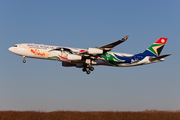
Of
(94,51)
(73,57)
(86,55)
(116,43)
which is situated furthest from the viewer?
(86,55)

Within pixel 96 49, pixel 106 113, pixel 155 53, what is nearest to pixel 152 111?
pixel 106 113

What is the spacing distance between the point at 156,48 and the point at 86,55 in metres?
14.6

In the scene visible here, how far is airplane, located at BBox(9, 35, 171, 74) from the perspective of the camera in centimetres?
3728

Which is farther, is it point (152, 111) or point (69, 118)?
point (152, 111)

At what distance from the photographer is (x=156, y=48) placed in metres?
44.9

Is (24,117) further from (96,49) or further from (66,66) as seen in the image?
(66,66)

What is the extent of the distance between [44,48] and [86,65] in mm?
7983

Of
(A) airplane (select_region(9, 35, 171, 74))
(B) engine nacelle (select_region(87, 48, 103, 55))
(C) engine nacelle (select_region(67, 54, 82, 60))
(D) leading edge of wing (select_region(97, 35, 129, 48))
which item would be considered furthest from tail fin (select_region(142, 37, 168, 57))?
(C) engine nacelle (select_region(67, 54, 82, 60))

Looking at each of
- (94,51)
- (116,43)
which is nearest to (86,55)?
(94,51)

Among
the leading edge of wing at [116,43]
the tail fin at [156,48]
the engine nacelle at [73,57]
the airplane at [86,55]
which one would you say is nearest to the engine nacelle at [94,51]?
the airplane at [86,55]

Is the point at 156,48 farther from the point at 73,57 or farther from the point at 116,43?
the point at 73,57

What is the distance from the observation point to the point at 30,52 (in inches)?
1478

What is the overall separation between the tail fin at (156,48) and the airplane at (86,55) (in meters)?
1.17

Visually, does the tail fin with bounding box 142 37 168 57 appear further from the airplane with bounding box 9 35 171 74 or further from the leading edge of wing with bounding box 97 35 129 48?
the leading edge of wing with bounding box 97 35 129 48
